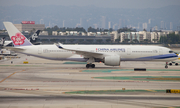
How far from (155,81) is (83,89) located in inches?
359

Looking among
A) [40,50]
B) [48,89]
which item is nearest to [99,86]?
[48,89]

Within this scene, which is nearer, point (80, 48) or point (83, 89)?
point (83, 89)

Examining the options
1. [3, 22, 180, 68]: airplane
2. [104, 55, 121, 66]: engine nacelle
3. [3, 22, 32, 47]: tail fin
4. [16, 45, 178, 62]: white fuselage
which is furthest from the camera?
[3, 22, 32, 47]: tail fin

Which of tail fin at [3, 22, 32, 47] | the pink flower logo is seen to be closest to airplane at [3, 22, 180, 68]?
tail fin at [3, 22, 32, 47]

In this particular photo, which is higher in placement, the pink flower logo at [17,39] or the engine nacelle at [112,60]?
Answer: the pink flower logo at [17,39]

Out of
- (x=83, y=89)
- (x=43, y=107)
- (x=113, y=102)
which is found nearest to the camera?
(x=43, y=107)

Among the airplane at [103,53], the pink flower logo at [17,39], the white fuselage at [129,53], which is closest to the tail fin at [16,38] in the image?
the pink flower logo at [17,39]

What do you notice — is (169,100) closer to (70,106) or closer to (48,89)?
(70,106)

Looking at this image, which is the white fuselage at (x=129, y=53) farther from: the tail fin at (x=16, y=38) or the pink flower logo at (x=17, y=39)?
the pink flower logo at (x=17, y=39)

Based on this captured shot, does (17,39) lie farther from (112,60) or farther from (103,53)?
(112,60)

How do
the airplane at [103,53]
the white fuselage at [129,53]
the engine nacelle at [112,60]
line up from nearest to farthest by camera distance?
1. the engine nacelle at [112,60]
2. the airplane at [103,53]
3. the white fuselage at [129,53]

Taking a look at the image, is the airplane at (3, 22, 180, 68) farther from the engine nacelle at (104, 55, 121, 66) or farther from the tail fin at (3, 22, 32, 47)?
the tail fin at (3, 22, 32, 47)

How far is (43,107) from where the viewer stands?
17219 mm

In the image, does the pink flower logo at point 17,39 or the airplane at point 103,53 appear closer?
the airplane at point 103,53
